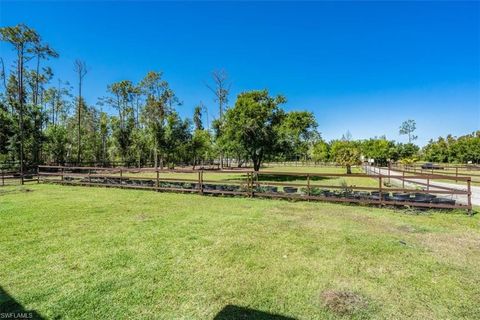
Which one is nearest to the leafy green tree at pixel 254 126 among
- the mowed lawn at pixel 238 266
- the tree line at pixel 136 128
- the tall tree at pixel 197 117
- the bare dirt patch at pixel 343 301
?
the tree line at pixel 136 128

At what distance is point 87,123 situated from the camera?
133ft

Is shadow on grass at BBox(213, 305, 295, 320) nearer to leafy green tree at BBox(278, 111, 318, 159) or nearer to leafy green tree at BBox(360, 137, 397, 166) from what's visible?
leafy green tree at BBox(278, 111, 318, 159)

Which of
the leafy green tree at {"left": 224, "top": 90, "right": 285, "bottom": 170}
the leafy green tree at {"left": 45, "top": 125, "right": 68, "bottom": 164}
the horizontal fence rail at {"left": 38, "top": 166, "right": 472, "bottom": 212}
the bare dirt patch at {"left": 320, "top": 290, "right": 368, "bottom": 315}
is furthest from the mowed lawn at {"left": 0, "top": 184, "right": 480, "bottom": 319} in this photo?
the leafy green tree at {"left": 45, "top": 125, "right": 68, "bottom": 164}

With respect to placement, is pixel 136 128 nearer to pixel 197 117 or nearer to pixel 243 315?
pixel 197 117

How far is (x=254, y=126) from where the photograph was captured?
21469mm

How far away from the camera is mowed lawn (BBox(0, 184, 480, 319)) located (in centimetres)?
290

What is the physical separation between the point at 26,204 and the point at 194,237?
275 inches

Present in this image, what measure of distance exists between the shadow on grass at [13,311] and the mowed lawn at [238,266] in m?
0.02

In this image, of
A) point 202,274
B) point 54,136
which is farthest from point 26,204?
point 54,136

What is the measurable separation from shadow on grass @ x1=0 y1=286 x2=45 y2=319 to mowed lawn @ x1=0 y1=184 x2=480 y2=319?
2 centimetres

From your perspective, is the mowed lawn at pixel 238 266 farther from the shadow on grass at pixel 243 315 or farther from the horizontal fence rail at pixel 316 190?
the horizontal fence rail at pixel 316 190

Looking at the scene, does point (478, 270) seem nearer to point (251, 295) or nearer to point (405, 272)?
point (405, 272)

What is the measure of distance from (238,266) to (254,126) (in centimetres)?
1808

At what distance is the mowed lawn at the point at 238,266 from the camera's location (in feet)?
9.53
